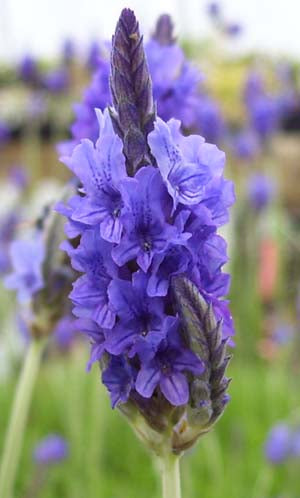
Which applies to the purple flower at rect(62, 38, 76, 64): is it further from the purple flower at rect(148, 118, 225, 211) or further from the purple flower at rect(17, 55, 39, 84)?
the purple flower at rect(148, 118, 225, 211)

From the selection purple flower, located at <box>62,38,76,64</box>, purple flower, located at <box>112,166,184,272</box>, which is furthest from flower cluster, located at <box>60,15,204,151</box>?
purple flower, located at <box>62,38,76,64</box>

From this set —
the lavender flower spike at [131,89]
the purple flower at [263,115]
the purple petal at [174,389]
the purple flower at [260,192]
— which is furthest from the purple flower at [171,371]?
the purple flower at [260,192]

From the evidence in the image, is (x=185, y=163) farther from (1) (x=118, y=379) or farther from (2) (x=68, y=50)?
(2) (x=68, y=50)

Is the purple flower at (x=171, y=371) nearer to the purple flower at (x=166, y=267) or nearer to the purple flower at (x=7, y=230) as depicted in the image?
the purple flower at (x=166, y=267)

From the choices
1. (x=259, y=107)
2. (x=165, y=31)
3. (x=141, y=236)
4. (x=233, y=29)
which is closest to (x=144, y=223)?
(x=141, y=236)

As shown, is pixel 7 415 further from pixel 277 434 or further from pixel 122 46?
pixel 122 46

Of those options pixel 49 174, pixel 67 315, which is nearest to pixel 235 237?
pixel 49 174
